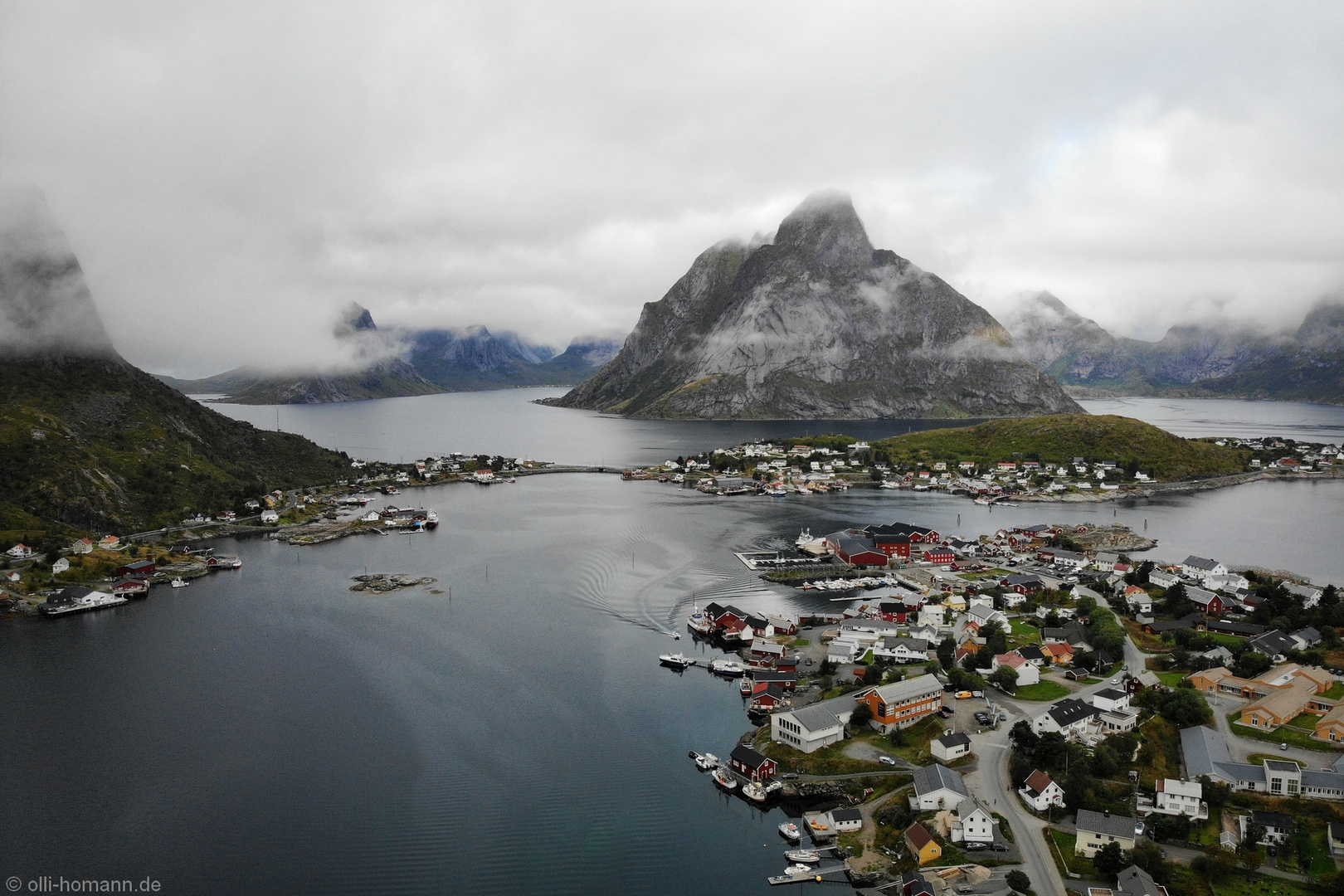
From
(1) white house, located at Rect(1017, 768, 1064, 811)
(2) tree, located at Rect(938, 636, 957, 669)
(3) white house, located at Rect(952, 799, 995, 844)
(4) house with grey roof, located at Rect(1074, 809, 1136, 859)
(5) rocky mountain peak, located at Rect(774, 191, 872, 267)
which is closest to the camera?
(4) house with grey roof, located at Rect(1074, 809, 1136, 859)

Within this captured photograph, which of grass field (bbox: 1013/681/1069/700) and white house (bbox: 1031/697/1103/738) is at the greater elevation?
white house (bbox: 1031/697/1103/738)

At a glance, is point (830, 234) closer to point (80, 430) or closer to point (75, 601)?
point (80, 430)

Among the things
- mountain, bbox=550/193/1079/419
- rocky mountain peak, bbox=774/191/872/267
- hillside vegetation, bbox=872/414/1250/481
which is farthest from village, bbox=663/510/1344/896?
rocky mountain peak, bbox=774/191/872/267

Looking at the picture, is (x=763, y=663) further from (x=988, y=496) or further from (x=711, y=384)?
(x=711, y=384)

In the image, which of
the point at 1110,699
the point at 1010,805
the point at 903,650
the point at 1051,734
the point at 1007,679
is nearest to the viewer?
the point at 1010,805

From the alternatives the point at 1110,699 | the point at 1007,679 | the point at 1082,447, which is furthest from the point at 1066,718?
the point at 1082,447

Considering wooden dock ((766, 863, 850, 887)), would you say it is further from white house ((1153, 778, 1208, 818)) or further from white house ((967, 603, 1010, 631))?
white house ((967, 603, 1010, 631))


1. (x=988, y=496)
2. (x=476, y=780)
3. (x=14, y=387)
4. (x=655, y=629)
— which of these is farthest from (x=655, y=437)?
(x=476, y=780)
